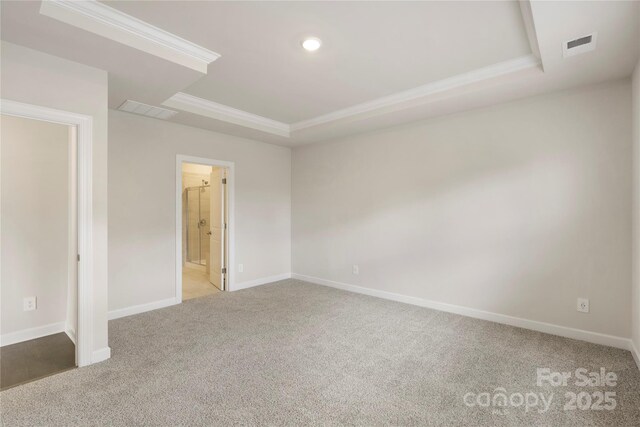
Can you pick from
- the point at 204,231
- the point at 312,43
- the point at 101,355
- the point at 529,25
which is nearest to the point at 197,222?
the point at 204,231

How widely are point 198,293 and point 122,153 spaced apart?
230cm

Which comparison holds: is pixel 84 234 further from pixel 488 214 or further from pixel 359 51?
pixel 488 214

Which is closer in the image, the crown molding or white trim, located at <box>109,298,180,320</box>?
the crown molding

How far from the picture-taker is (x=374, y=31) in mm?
2344

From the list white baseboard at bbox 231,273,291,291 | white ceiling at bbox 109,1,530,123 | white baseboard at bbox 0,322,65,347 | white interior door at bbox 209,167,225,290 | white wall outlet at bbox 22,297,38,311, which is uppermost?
white ceiling at bbox 109,1,530,123

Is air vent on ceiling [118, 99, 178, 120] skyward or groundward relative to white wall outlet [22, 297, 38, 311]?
skyward

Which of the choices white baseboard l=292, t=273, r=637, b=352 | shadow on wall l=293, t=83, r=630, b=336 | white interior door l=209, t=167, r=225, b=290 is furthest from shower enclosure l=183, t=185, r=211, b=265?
white baseboard l=292, t=273, r=637, b=352

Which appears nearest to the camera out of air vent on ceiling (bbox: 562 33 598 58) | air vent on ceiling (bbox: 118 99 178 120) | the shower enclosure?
air vent on ceiling (bbox: 562 33 598 58)

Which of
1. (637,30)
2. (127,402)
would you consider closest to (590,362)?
(637,30)

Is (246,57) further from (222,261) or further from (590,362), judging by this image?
(590,362)

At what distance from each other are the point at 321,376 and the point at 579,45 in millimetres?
3087

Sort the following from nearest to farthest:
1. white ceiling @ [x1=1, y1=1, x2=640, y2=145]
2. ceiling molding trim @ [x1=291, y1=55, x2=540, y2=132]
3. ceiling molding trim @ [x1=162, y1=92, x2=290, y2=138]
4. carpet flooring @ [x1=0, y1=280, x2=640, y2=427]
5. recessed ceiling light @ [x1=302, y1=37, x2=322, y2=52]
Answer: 1. carpet flooring @ [x1=0, y1=280, x2=640, y2=427]
2. white ceiling @ [x1=1, y1=1, x2=640, y2=145]
3. recessed ceiling light @ [x1=302, y1=37, x2=322, y2=52]
4. ceiling molding trim @ [x1=291, y1=55, x2=540, y2=132]
5. ceiling molding trim @ [x1=162, y1=92, x2=290, y2=138]

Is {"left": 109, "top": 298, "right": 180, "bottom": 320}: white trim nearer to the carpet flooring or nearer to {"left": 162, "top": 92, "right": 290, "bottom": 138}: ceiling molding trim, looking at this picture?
the carpet flooring

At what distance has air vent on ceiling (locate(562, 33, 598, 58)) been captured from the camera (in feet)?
7.06
